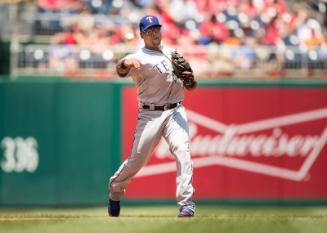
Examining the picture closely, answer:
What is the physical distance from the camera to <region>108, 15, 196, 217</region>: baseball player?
791 centimetres

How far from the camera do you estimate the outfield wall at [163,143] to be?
43.7 feet

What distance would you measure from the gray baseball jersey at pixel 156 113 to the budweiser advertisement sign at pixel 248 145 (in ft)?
17.8

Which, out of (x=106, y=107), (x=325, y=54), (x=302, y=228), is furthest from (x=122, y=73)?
(x=325, y=54)

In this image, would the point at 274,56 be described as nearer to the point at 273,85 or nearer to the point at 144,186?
the point at 273,85

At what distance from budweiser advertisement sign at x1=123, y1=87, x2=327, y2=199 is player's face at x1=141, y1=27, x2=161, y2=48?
5660 mm

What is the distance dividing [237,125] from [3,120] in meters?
3.80

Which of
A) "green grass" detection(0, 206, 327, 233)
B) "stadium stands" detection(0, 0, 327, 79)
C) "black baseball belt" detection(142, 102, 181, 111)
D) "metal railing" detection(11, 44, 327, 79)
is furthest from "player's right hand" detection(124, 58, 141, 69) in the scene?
"stadium stands" detection(0, 0, 327, 79)

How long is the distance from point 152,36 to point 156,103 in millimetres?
645

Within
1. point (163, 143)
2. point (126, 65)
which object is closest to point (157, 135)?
point (126, 65)

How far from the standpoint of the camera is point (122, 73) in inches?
311

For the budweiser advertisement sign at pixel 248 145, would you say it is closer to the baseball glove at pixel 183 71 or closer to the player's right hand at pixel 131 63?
the baseball glove at pixel 183 71

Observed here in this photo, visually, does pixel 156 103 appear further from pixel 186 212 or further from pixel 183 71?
pixel 186 212

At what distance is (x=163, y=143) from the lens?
1358 centimetres

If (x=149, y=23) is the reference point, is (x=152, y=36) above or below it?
below
